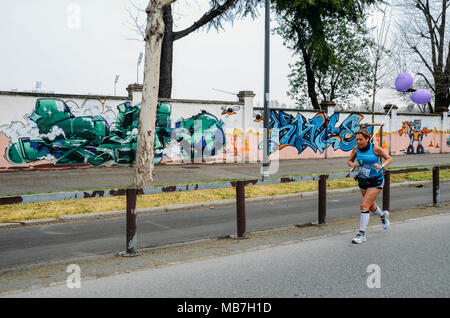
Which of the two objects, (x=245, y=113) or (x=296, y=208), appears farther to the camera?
(x=245, y=113)

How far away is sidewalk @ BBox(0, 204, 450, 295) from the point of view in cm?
479

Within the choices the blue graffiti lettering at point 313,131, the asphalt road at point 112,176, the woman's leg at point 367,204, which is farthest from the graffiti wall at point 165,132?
the woman's leg at point 367,204

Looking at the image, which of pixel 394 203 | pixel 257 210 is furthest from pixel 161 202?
pixel 394 203

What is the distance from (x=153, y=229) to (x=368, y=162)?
378cm

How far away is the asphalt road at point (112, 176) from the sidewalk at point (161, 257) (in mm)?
6277

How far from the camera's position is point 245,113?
65.4 ft

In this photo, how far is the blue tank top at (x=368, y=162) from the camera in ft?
Result: 20.6

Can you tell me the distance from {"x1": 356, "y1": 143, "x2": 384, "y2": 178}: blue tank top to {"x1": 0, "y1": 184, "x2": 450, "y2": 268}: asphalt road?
200cm

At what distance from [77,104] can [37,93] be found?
1.43 m

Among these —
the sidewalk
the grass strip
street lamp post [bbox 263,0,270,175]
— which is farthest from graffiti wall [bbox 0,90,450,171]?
the sidewalk

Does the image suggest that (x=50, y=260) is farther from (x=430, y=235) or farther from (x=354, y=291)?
(x=430, y=235)

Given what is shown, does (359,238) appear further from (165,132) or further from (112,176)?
(165,132)

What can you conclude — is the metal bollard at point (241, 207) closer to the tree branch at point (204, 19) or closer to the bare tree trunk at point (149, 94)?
the bare tree trunk at point (149, 94)

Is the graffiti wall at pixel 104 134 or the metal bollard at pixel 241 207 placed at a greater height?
the graffiti wall at pixel 104 134
